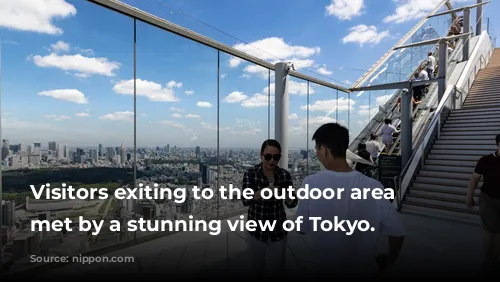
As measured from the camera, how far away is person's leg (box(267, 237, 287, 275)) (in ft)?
6.67

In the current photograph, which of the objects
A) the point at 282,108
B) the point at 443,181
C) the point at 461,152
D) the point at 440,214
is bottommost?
the point at 440,214

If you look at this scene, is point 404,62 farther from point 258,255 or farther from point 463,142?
point 258,255

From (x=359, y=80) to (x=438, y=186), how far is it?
3.50m

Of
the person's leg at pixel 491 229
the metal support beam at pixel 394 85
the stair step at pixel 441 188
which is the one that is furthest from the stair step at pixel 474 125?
the person's leg at pixel 491 229

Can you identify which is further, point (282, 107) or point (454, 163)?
point (454, 163)

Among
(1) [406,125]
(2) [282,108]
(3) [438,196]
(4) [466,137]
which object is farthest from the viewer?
(1) [406,125]

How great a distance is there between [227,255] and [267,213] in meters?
1.46

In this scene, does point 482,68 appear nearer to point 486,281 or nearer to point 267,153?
point 486,281

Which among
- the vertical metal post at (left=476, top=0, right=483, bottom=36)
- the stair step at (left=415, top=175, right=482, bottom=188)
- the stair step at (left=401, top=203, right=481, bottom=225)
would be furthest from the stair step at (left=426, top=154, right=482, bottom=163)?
the vertical metal post at (left=476, top=0, right=483, bottom=36)

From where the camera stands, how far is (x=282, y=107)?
5.70 meters

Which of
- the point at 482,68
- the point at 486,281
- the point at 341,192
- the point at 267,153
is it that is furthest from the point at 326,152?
Result: the point at 482,68

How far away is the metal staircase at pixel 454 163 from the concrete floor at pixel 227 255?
0.91 m

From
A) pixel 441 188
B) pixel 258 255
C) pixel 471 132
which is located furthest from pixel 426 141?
pixel 258 255

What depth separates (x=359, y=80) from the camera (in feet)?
26.2
